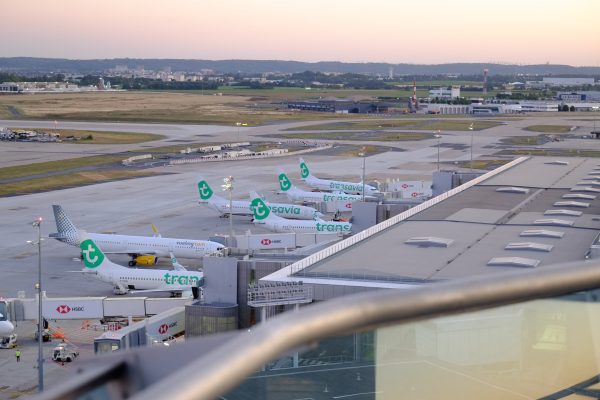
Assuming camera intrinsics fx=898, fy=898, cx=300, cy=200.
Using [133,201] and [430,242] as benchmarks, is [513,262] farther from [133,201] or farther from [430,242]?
[133,201]

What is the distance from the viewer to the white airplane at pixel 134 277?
42.6m

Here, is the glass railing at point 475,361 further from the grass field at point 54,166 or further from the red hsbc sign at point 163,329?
the grass field at point 54,166

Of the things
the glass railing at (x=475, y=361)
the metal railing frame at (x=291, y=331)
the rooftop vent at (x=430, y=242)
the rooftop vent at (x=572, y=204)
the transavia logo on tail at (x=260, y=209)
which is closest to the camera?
the metal railing frame at (x=291, y=331)

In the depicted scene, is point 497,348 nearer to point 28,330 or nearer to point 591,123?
point 28,330

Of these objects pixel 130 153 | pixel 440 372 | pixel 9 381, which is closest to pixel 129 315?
pixel 9 381

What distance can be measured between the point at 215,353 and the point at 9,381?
29448 millimetres

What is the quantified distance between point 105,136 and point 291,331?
13094cm

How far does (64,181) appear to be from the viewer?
83312 mm

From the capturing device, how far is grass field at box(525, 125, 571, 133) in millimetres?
138500

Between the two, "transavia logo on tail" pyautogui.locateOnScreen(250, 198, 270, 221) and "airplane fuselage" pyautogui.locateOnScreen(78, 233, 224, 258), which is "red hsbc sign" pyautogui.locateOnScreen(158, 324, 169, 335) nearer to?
"airplane fuselage" pyautogui.locateOnScreen(78, 233, 224, 258)

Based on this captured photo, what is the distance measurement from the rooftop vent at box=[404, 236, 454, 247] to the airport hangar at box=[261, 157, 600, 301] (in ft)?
0.11

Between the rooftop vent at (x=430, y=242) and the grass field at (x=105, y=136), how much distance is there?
95.7m

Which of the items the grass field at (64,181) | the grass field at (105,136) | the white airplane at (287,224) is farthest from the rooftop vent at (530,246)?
the grass field at (105,136)

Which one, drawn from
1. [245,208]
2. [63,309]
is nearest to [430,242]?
[63,309]
